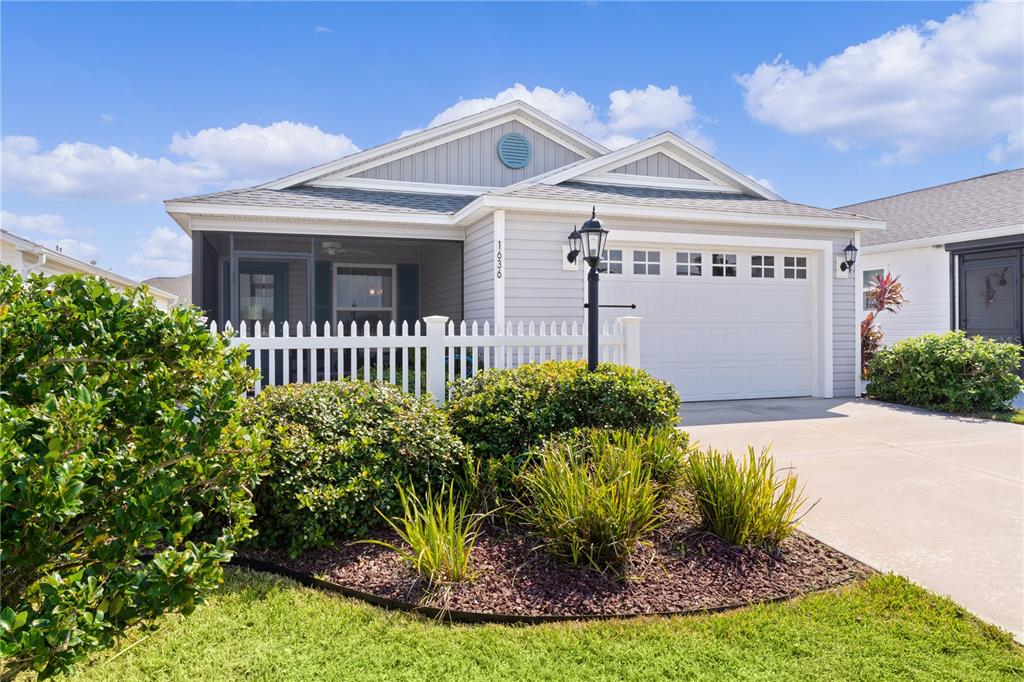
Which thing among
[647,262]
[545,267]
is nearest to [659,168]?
[647,262]

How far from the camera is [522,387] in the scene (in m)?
4.57

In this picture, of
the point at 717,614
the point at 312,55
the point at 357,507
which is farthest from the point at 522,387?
the point at 312,55

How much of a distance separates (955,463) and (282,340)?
6.66 meters

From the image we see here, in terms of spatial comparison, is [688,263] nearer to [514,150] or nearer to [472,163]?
[514,150]

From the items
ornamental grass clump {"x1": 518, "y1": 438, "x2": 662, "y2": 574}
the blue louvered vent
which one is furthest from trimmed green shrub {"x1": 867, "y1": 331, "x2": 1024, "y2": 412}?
ornamental grass clump {"x1": 518, "y1": 438, "x2": 662, "y2": 574}

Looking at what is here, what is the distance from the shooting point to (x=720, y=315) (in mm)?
9922

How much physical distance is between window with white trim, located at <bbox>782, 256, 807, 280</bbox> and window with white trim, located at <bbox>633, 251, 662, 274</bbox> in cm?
241

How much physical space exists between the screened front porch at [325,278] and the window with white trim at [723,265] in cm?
432

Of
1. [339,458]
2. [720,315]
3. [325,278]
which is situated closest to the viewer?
[339,458]

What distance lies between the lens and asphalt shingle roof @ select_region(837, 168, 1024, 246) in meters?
13.8

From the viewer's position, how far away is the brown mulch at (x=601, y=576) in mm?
3016

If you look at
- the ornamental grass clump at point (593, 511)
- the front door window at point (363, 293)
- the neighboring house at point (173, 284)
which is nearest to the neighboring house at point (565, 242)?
the front door window at point (363, 293)

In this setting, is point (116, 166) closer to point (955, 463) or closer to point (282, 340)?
point (282, 340)

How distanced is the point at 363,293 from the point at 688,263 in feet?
23.1
